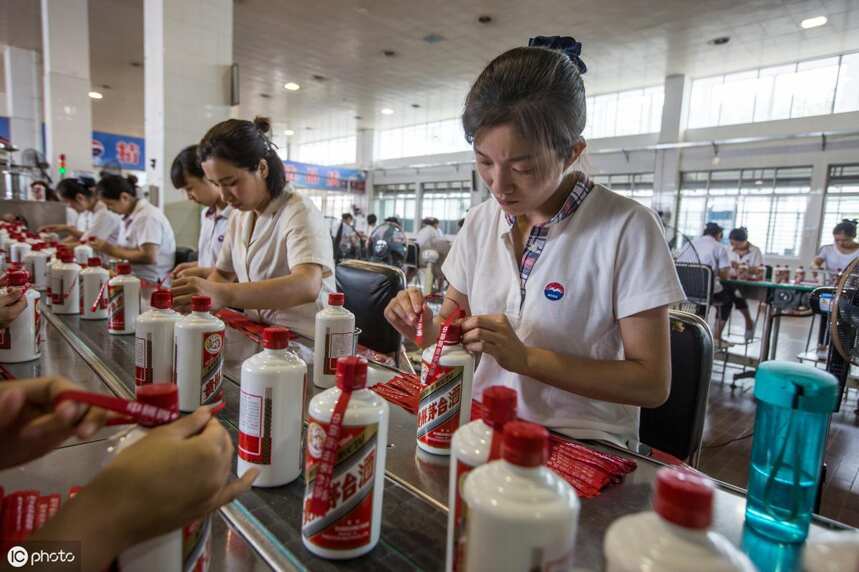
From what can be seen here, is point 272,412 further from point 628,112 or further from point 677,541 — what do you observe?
point 628,112

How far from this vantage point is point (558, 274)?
1.13 metres

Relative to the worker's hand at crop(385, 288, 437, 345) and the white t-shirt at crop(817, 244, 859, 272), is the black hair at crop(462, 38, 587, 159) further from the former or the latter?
the white t-shirt at crop(817, 244, 859, 272)

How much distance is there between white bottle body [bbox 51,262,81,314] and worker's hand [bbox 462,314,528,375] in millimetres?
1657

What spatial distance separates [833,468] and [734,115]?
26.7 feet

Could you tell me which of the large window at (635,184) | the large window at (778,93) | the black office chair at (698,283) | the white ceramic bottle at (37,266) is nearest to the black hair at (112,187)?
the white ceramic bottle at (37,266)

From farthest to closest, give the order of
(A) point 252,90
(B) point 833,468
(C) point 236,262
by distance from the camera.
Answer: (A) point 252,90, (B) point 833,468, (C) point 236,262

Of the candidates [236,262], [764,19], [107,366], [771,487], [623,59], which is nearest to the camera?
[771,487]

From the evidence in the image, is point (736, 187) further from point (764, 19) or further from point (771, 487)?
point (771, 487)

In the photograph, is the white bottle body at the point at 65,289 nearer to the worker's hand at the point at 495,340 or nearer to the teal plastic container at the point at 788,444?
the worker's hand at the point at 495,340

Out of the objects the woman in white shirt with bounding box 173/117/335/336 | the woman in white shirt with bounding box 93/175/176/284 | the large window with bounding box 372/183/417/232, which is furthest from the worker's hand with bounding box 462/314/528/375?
the large window with bounding box 372/183/417/232

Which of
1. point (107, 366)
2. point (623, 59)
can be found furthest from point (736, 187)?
point (107, 366)

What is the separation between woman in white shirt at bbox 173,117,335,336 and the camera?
167 centimetres

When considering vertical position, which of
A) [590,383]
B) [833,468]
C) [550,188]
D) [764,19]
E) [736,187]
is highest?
[764,19]

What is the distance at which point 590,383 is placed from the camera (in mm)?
991
